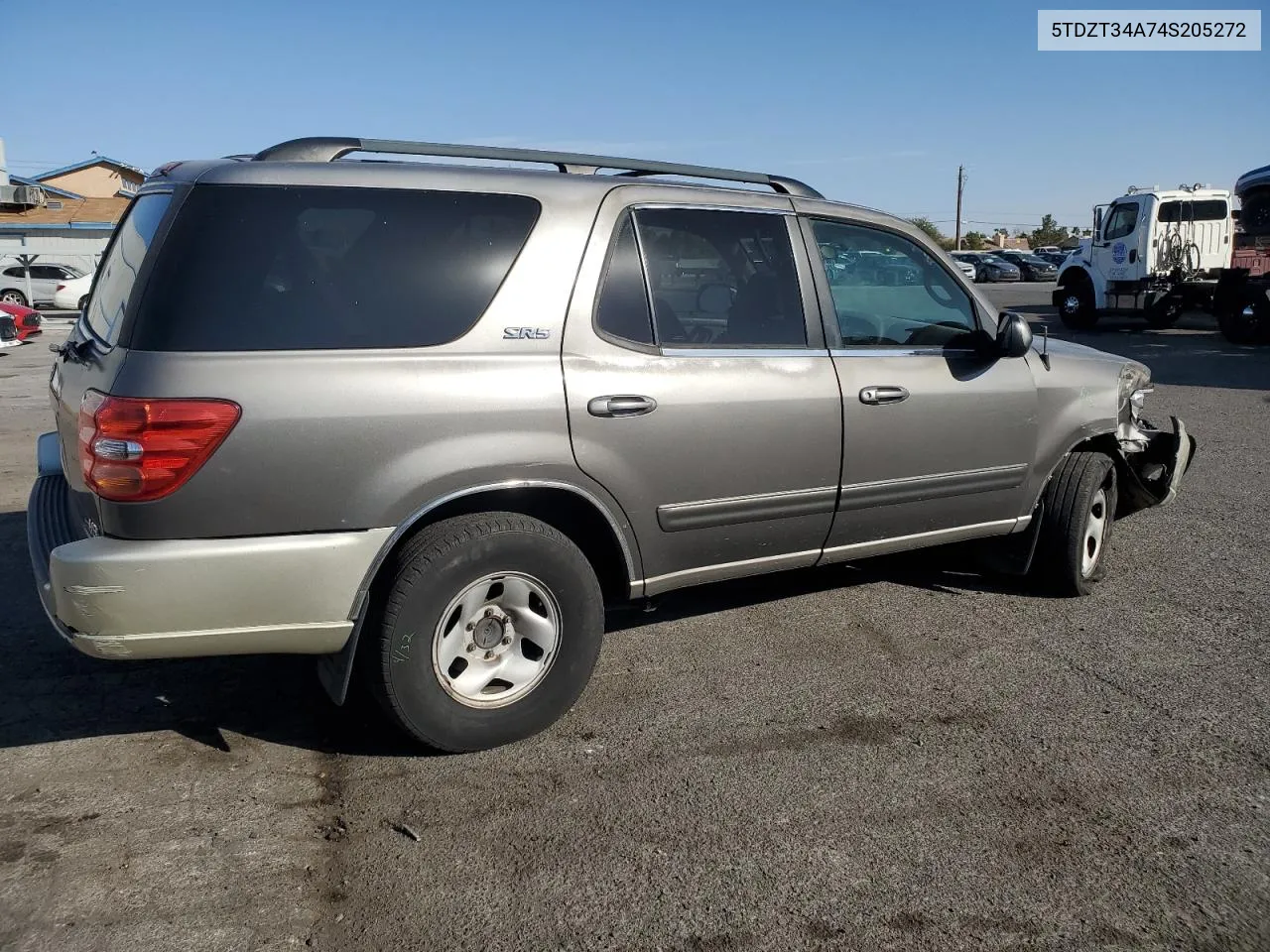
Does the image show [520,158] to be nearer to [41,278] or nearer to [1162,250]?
[1162,250]

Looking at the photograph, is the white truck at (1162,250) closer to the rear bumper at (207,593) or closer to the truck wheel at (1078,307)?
the truck wheel at (1078,307)

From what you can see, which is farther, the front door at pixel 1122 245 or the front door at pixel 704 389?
the front door at pixel 1122 245

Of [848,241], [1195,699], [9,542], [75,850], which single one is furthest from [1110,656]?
[9,542]

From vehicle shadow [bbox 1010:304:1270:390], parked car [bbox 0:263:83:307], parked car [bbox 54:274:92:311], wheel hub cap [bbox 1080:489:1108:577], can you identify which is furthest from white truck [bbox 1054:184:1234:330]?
parked car [bbox 0:263:83:307]

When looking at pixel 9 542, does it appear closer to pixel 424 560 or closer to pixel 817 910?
pixel 424 560

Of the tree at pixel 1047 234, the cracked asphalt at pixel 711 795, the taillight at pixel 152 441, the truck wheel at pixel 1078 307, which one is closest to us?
the cracked asphalt at pixel 711 795

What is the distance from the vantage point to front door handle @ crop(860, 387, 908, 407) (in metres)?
4.36

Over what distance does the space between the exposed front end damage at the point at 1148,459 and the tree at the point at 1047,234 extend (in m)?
87.8

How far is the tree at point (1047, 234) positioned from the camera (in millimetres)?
88188

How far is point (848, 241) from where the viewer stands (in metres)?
4.59

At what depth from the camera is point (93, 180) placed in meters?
52.5

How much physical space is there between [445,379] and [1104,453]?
11.9 ft

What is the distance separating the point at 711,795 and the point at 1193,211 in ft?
69.9

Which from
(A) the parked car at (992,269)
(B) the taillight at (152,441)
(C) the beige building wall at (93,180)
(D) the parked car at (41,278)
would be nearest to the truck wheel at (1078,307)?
(B) the taillight at (152,441)
